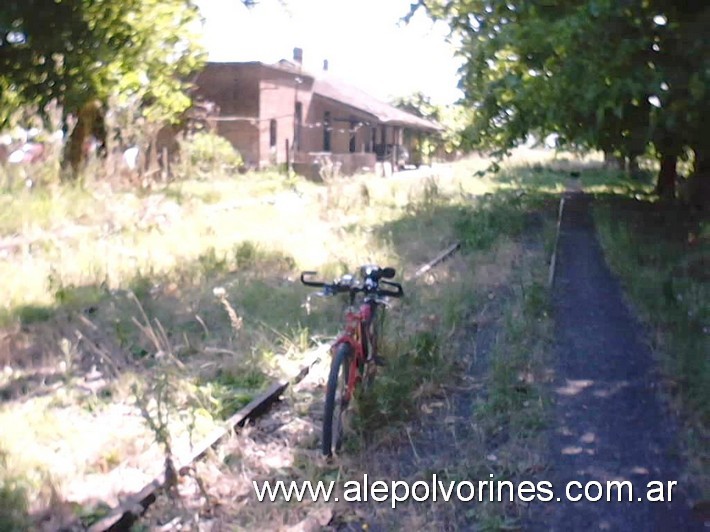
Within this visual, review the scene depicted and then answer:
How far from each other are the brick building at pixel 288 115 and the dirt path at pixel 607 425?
23.4 meters

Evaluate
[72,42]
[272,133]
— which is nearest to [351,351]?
[72,42]

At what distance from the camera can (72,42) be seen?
715cm

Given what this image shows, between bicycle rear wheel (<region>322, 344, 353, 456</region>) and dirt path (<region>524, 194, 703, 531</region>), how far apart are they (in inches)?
50.5

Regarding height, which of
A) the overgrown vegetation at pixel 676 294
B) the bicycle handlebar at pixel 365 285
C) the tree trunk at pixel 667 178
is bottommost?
the overgrown vegetation at pixel 676 294

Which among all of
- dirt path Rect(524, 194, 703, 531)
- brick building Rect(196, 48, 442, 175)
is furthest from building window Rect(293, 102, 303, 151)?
dirt path Rect(524, 194, 703, 531)

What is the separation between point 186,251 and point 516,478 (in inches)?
Answer: 352

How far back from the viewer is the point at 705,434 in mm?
5750

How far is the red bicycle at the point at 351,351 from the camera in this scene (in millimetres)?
5605

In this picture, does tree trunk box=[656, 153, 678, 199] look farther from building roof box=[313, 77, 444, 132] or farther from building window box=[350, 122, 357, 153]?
building window box=[350, 122, 357, 153]

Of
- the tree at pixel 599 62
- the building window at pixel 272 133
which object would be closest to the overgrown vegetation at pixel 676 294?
the tree at pixel 599 62

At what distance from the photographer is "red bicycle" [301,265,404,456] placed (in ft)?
18.4

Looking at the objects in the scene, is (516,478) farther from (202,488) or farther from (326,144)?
(326,144)

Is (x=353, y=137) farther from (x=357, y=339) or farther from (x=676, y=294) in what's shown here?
(x=357, y=339)

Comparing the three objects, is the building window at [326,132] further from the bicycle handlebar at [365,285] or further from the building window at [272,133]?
the bicycle handlebar at [365,285]
